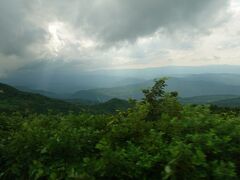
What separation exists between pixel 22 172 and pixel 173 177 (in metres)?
2.61

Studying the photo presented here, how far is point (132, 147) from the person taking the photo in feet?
15.0

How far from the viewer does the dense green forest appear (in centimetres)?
424

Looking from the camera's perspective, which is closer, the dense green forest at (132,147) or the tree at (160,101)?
the dense green forest at (132,147)

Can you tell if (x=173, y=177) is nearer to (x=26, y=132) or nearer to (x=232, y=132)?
(x=232, y=132)

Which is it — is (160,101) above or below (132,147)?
above

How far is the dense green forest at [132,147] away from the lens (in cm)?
424

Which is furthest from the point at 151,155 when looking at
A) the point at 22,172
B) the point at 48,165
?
the point at 22,172

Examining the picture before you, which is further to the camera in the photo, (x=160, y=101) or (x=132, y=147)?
(x=160, y=101)

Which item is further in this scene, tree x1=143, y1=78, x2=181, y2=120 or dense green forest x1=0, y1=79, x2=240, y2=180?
tree x1=143, y1=78, x2=181, y2=120

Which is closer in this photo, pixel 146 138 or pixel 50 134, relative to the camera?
pixel 146 138

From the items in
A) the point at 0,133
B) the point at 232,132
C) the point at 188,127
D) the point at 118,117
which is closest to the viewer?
the point at 232,132

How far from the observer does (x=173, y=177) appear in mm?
4145

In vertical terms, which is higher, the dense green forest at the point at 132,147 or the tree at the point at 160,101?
the tree at the point at 160,101

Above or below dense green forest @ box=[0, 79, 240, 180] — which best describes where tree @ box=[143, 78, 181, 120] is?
above
